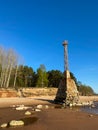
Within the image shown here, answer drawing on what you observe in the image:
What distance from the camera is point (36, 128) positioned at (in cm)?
1588

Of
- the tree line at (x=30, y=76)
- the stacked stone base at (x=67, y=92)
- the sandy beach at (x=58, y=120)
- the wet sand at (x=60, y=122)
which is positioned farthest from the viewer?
the tree line at (x=30, y=76)

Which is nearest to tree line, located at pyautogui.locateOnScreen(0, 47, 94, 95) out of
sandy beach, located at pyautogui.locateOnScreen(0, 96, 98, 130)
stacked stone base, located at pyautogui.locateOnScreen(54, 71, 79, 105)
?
stacked stone base, located at pyautogui.locateOnScreen(54, 71, 79, 105)

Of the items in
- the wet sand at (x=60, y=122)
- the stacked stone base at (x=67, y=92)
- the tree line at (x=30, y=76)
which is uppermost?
the tree line at (x=30, y=76)

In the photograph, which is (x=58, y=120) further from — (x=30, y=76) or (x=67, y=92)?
(x=30, y=76)

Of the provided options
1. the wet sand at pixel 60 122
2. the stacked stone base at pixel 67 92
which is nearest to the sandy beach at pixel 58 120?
the wet sand at pixel 60 122

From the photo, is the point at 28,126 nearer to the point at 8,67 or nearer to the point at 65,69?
the point at 65,69

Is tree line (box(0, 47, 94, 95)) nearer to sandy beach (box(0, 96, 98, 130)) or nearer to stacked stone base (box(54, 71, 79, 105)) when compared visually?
stacked stone base (box(54, 71, 79, 105))

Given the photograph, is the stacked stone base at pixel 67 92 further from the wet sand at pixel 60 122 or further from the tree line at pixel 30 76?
the tree line at pixel 30 76

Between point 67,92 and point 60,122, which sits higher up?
point 67,92

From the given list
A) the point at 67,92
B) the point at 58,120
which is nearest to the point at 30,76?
the point at 67,92

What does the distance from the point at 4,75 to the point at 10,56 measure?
6.09 meters

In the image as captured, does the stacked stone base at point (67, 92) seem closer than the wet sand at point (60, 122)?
No

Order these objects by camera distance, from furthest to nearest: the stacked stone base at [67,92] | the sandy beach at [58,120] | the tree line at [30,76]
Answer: the tree line at [30,76] → the stacked stone base at [67,92] → the sandy beach at [58,120]

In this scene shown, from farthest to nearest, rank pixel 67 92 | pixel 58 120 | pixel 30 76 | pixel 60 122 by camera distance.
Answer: pixel 30 76 < pixel 67 92 < pixel 58 120 < pixel 60 122
